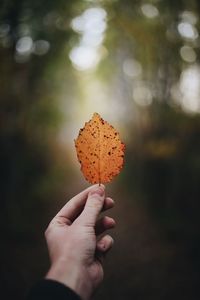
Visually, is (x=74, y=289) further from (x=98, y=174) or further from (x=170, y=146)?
(x=170, y=146)

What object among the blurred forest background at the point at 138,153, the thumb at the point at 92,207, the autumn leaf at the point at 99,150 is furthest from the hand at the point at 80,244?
the blurred forest background at the point at 138,153

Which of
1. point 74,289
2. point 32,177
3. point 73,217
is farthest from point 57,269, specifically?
point 32,177

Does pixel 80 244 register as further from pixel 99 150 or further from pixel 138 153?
pixel 138 153

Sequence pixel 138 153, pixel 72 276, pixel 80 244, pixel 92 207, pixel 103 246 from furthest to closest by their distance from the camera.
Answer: pixel 138 153
pixel 103 246
pixel 92 207
pixel 80 244
pixel 72 276

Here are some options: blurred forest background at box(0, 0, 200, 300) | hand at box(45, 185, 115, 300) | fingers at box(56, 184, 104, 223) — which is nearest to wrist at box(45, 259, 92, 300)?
hand at box(45, 185, 115, 300)

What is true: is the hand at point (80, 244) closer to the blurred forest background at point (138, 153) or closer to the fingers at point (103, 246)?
the fingers at point (103, 246)

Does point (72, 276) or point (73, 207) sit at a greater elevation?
point (73, 207)

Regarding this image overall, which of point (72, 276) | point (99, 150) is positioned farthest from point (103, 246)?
point (99, 150)
